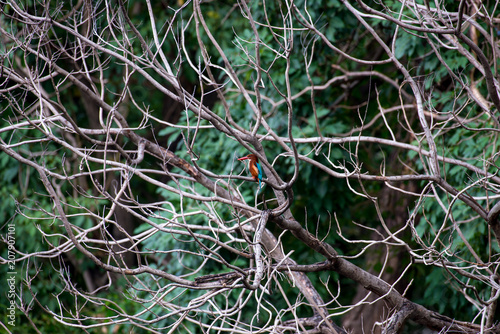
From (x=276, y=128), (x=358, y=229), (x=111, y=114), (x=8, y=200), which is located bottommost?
(x=358, y=229)

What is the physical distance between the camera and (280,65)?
17.3ft

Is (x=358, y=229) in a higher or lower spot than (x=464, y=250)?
lower

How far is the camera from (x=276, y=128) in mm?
5262

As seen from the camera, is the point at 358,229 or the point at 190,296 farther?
the point at 358,229

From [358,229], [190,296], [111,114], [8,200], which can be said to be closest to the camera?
[111,114]

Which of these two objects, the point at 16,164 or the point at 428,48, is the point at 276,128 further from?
the point at 16,164

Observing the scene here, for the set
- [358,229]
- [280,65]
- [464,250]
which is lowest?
[358,229]

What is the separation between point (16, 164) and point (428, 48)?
518cm

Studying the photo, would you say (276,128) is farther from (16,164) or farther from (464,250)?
(16,164)

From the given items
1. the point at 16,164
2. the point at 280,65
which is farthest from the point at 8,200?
the point at 280,65

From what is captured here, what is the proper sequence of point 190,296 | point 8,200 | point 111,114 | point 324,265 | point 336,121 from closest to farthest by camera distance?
point 111,114 → point 324,265 → point 190,296 → point 336,121 → point 8,200

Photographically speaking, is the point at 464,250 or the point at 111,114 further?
the point at 464,250

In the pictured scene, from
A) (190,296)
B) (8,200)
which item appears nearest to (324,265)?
(190,296)

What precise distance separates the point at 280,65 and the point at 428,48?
4.73 ft
